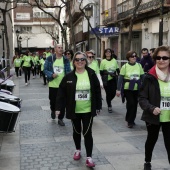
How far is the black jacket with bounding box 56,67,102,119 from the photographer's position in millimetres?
4949

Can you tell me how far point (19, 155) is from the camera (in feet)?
18.2

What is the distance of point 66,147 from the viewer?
19.6ft

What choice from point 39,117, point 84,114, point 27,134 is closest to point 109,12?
point 39,117

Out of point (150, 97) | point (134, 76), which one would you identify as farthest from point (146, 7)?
point (150, 97)

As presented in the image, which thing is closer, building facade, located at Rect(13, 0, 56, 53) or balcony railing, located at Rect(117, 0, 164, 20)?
balcony railing, located at Rect(117, 0, 164, 20)

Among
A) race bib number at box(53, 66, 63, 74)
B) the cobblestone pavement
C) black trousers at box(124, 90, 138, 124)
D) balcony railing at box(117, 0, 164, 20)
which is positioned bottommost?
the cobblestone pavement

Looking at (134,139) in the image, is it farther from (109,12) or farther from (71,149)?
(109,12)

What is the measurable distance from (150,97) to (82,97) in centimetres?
111

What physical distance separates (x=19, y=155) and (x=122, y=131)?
2496 millimetres

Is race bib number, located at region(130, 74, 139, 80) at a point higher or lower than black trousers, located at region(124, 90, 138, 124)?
higher

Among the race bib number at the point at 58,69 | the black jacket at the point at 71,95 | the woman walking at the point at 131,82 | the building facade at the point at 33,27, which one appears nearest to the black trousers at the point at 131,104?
the woman walking at the point at 131,82

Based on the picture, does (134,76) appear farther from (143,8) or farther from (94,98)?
(143,8)

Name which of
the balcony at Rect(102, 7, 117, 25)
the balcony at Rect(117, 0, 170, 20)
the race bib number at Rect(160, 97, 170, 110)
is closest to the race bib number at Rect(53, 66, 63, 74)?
the race bib number at Rect(160, 97, 170, 110)

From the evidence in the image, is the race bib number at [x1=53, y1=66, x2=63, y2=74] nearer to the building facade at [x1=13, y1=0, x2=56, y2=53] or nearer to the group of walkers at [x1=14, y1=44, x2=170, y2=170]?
the group of walkers at [x1=14, y1=44, x2=170, y2=170]
